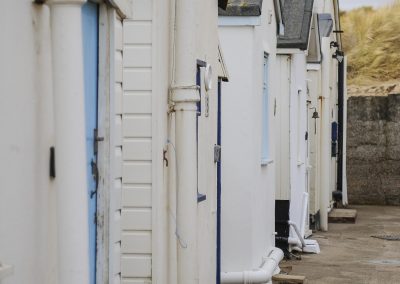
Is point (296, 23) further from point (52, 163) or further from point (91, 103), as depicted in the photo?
point (52, 163)

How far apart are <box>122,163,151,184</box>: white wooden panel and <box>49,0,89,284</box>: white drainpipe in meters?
3.20

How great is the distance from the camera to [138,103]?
7.67 m

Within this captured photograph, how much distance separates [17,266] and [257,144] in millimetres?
7618

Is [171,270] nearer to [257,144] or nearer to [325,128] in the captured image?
[257,144]

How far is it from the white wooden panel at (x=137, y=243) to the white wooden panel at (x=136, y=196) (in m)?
0.23

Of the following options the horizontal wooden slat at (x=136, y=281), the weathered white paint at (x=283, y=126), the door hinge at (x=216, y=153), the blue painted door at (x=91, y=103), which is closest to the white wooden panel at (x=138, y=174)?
the horizontal wooden slat at (x=136, y=281)

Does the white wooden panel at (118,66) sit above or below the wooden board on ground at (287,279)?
above

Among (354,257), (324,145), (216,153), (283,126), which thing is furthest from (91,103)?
(324,145)

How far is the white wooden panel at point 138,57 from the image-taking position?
7.66m

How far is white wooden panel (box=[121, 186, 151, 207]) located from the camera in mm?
7621

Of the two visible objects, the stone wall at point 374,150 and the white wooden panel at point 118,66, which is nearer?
the white wooden panel at point 118,66

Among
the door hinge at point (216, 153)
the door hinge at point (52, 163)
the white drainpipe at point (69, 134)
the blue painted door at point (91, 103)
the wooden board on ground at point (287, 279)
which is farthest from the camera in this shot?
the wooden board on ground at point (287, 279)

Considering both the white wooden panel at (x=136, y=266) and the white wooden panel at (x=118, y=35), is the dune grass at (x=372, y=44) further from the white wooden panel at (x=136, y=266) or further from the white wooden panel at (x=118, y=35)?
the white wooden panel at (x=118, y=35)

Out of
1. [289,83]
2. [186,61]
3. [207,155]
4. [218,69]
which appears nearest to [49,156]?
[186,61]
